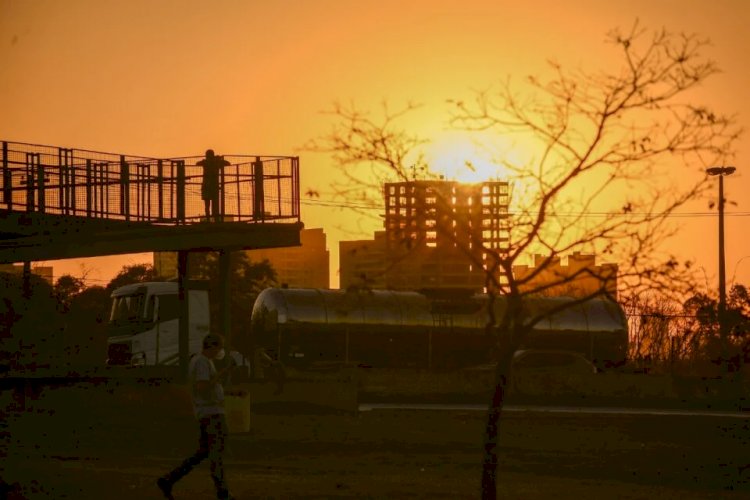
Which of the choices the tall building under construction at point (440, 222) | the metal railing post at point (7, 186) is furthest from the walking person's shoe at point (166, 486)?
the metal railing post at point (7, 186)

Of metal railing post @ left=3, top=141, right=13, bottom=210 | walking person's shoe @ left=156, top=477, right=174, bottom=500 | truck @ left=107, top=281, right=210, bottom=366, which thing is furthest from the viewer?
truck @ left=107, top=281, right=210, bottom=366

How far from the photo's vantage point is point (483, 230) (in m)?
15.5

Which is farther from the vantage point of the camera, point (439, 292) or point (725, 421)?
point (439, 292)

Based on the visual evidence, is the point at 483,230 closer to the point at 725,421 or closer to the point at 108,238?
the point at 108,238

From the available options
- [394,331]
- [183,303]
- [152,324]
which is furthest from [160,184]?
[394,331]

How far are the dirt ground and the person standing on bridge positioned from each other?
182 inches

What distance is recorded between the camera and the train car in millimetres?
51125

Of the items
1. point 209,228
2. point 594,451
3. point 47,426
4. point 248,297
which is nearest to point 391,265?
point 594,451

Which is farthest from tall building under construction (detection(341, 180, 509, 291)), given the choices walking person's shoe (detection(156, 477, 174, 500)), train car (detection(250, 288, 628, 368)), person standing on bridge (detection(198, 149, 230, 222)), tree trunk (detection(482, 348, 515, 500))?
train car (detection(250, 288, 628, 368))

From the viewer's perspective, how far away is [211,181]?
3444cm

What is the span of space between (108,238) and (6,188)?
2.75 metres

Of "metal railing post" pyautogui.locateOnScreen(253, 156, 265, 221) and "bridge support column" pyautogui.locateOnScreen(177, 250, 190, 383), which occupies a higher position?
"metal railing post" pyautogui.locateOnScreen(253, 156, 265, 221)

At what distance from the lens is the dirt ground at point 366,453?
1950cm

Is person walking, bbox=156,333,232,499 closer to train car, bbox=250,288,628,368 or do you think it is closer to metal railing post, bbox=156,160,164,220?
metal railing post, bbox=156,160,164,220
